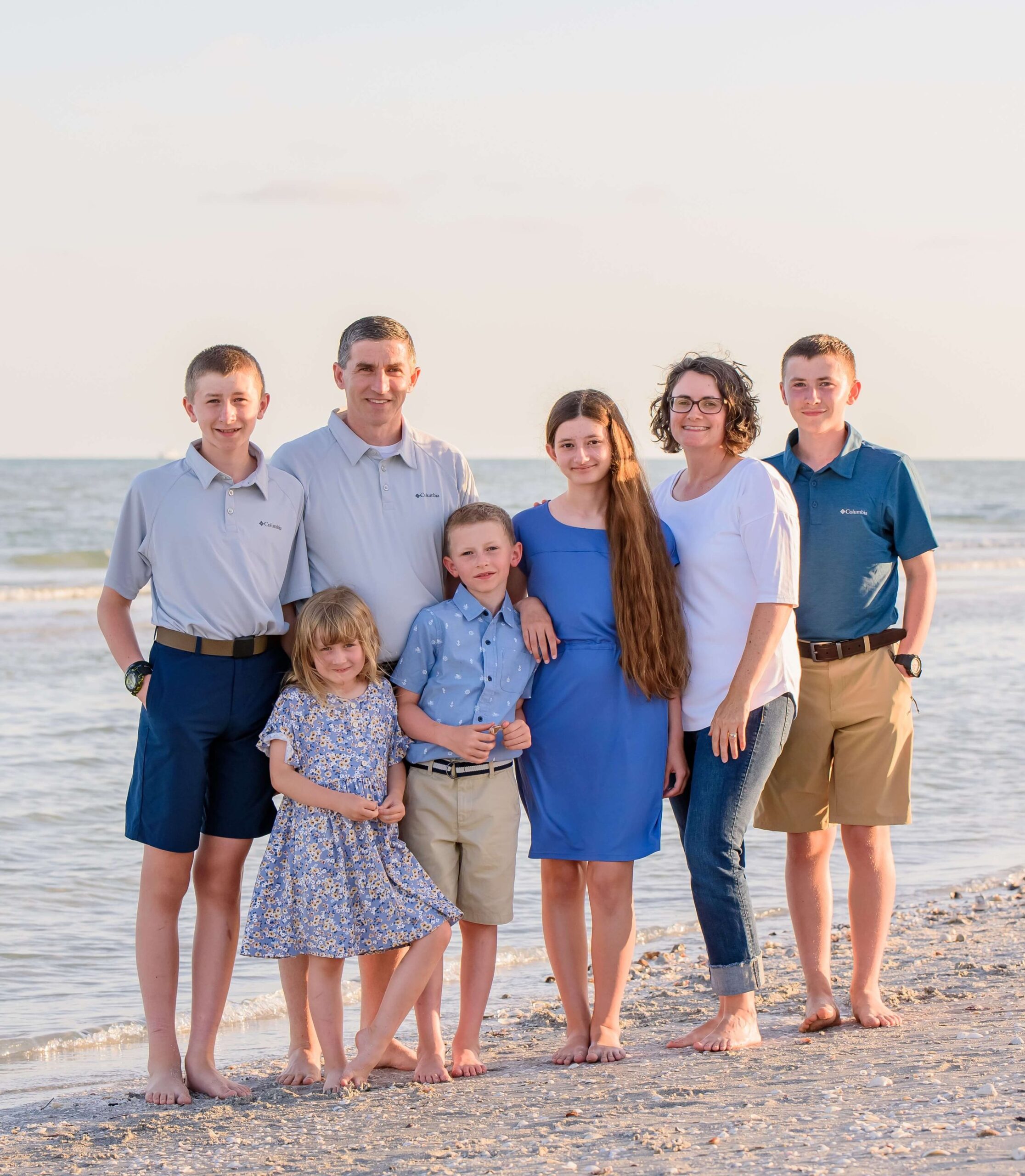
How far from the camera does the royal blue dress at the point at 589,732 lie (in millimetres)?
3627

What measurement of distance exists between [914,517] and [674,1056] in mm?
1680

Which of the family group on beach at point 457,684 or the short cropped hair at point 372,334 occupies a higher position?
the short cropped hair at point 372,334

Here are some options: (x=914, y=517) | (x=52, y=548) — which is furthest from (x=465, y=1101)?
(x=52, y=548)

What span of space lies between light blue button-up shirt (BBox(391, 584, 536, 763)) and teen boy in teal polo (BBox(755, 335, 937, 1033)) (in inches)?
35.9

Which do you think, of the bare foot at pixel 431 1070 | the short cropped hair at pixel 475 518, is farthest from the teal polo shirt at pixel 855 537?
the bare foot at pixel 431 1070

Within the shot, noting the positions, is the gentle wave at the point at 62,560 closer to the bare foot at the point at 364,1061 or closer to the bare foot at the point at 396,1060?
the bare foot at the point at 396,1060

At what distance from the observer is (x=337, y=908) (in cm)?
348

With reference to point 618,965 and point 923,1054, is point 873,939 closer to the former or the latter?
point 923,1054

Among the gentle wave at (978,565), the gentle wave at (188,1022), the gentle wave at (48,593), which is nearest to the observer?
the gentle wave at (188,1022)

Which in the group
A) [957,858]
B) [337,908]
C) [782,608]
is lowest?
[957,858]

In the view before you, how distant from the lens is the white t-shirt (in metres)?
3.54

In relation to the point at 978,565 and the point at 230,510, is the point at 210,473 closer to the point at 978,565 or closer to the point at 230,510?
the point at 230,510

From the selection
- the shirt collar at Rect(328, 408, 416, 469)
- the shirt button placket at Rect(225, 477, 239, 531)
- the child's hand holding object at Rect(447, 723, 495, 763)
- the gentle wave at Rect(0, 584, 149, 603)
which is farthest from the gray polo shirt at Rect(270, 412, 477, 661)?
the gentle wave at Rect(0, 584, 149, 603)

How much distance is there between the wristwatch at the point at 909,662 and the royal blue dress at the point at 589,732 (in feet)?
2.44
